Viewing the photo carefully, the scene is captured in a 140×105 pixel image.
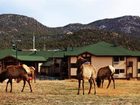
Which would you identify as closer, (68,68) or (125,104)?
(125,104)

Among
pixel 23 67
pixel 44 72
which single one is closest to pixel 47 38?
pixel 44 72

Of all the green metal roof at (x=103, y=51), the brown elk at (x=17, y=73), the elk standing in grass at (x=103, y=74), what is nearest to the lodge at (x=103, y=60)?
the green metal roof at (x=103, y=51)

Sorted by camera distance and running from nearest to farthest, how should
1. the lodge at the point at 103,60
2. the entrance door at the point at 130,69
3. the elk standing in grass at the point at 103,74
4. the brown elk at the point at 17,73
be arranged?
the brown elk at the point at 17,73 < the elk standing in grass at the point at 103,74 < the lodge at the point at 103,60 < the entrance door at the point at 130,69

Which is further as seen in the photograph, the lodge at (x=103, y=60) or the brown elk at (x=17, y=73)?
the lodge at (x=103, y=60)

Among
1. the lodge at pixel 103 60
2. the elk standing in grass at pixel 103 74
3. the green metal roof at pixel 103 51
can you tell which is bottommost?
the elk standing in grass at pixel 103 74

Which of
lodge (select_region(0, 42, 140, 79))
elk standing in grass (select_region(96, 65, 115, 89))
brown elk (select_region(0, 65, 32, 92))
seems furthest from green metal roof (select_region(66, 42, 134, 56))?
brown elk (select_region(0, 65, 32, 92))

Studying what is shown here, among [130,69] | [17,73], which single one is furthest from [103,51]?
[17,73]

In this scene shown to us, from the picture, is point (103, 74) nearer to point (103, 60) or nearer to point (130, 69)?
point (103, 60)

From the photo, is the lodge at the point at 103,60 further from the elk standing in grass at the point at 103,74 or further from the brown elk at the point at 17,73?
the brown elk at the point at 17,73

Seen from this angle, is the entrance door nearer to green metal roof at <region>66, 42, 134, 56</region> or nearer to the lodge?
the lodge

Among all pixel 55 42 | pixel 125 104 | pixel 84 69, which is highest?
pixel 55 42

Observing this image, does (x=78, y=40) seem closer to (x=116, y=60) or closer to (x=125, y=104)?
(x=116, y=60)

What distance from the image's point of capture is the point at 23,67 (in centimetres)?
3206

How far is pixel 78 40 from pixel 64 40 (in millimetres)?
6363
